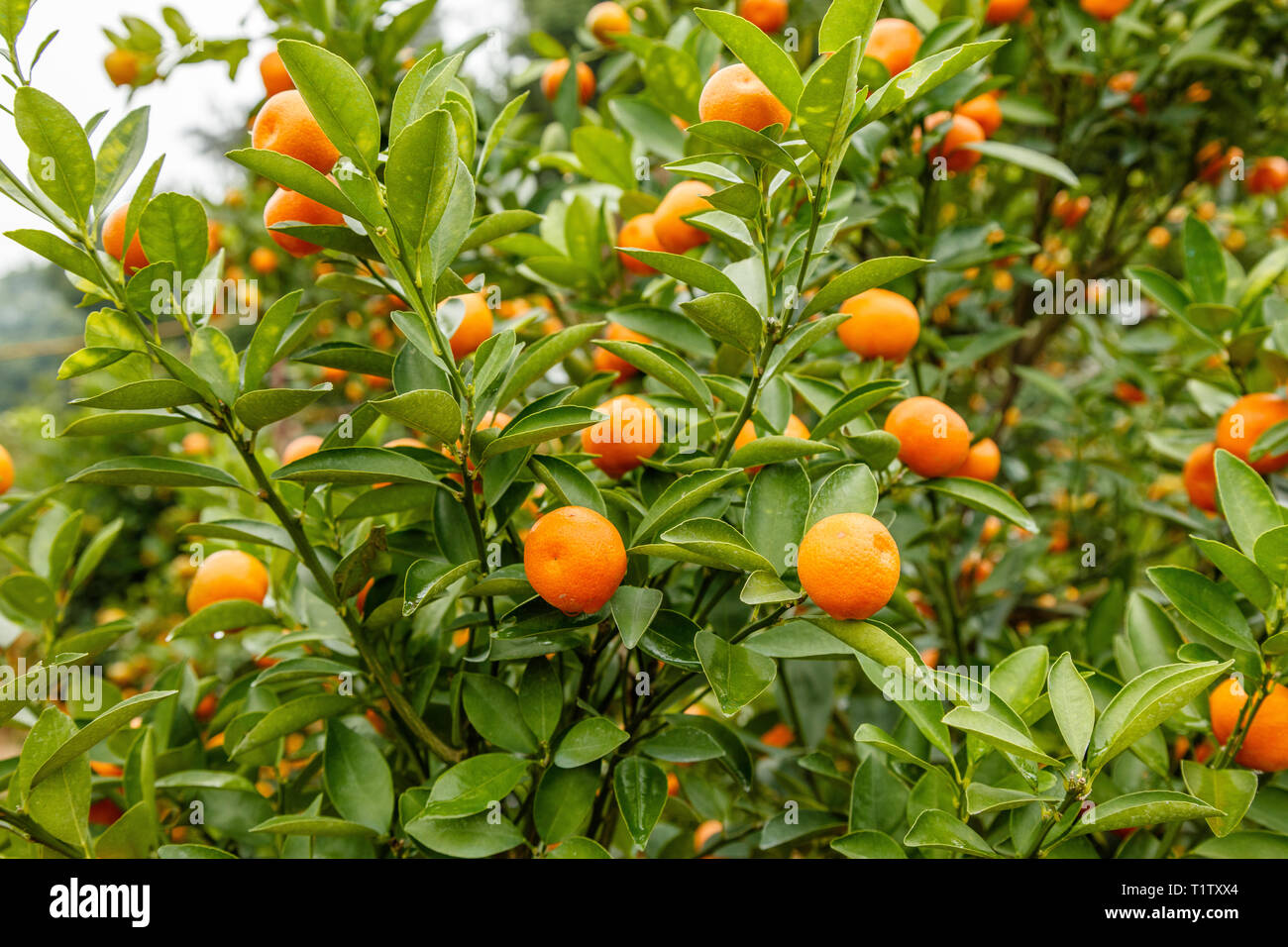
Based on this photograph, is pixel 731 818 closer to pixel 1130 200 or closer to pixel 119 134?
pixel 119 134

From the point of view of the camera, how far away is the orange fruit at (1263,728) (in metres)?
0.66

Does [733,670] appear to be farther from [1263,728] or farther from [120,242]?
[120,242]

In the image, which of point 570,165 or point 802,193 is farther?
point 570,165

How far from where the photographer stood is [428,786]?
686mm

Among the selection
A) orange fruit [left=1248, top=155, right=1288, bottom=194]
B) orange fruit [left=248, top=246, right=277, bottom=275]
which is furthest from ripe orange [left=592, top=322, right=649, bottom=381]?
orange fruit [left=248, top=246, right=277, bottom=275]

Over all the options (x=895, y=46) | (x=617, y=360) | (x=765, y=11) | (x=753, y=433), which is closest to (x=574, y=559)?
(x=753, y=433)

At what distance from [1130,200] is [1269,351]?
0.82 meters

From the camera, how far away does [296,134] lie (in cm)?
60

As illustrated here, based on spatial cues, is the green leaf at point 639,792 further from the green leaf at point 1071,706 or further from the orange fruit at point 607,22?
the orange fruit at point 607,22

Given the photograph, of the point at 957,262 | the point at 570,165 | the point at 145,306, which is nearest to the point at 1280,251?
the point at 957,262

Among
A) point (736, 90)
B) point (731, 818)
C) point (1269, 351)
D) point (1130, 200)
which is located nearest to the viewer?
point (736, 90)

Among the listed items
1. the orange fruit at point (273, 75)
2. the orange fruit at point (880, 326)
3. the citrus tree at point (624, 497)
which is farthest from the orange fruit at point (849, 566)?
the orange fruit at point (273, 75)

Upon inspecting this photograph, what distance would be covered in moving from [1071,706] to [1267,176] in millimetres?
1379

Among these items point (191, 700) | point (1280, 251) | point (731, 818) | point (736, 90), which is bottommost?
point (731, 818)
